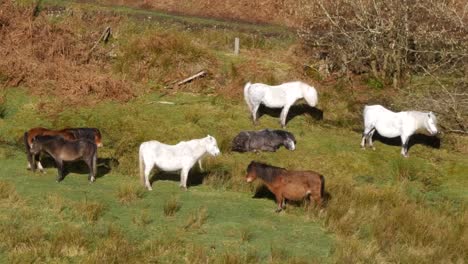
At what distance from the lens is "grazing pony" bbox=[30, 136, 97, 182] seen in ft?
45.3

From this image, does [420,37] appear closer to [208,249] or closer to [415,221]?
[415,221]

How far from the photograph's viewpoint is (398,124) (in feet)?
56.0

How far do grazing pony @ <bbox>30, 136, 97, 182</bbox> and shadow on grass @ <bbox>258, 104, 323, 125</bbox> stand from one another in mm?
6763

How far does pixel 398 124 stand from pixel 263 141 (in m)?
3.76

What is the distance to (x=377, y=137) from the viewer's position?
60.3 ft

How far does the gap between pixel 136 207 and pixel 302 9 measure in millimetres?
18342

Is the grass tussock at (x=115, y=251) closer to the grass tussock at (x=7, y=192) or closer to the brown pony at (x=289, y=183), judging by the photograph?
the grass tussock at (x=7, y=192)

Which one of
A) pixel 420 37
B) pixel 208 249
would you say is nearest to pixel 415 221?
pixel 208 249

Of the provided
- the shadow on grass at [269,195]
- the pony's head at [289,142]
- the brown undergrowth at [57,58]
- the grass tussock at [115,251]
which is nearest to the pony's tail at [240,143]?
the pony's head at [289,142]

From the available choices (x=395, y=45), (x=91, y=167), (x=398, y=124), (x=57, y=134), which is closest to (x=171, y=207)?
(x=91, y=167)

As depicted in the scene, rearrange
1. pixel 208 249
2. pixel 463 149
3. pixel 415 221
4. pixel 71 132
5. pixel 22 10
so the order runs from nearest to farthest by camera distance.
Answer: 1. pixel 208 249
2. pixel 415 221
3. pixel 71 132
4. pixel 463 149
5. pixel 22 10

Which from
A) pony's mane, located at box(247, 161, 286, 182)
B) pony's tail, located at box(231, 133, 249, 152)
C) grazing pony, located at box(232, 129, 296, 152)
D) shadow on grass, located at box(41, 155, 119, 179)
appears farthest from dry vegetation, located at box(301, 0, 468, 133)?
shadow on grass, located at box(41, 155, 119, 179)

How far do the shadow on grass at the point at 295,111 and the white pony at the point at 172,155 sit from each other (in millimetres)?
5745

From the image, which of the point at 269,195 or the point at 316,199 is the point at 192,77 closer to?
the point at 269,195
